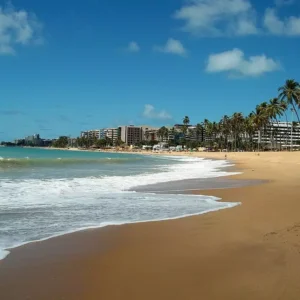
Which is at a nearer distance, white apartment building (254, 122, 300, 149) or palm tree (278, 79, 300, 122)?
palm tree (278, 79, 300, 122)

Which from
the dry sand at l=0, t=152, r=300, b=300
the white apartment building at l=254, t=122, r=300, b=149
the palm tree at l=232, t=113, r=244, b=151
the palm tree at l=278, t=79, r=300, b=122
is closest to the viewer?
the dry sand at l=0, t=152, r=300, b=300

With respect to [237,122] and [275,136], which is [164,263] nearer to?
[237,122]

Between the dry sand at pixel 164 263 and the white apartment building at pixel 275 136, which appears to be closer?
the dry sand at pixel 164 263

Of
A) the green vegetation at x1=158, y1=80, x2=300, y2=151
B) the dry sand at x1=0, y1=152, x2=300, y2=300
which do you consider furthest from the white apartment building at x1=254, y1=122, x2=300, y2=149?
the dry sand at x1=0, y1=152, x2=300, y2=300

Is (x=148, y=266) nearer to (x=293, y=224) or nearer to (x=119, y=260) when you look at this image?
(x=119, y=260)

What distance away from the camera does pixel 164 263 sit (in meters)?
5.15

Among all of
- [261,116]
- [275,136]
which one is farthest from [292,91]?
[275,136]

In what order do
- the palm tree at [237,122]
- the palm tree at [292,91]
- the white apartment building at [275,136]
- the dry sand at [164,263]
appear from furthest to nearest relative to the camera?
1. the palm tree at [237,122]
2. the white apartment building at [275,136]
3. the palm tree at [292,91]
4. the dry sand at [164,263]

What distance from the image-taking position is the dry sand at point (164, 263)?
413 centimetres

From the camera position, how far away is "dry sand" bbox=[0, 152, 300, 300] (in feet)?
13.5

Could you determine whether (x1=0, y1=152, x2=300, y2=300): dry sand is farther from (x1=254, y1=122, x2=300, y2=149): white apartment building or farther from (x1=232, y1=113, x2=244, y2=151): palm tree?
(x1=232, y1=113, x2=244, y2=151): palm tree

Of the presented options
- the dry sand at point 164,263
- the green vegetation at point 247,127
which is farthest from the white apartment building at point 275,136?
the dry sand at point 164,263

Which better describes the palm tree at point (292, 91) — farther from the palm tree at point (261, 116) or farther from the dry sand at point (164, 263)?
the dry sand at point (164, 263)

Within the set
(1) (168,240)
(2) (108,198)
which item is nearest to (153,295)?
(1) (168,240)
